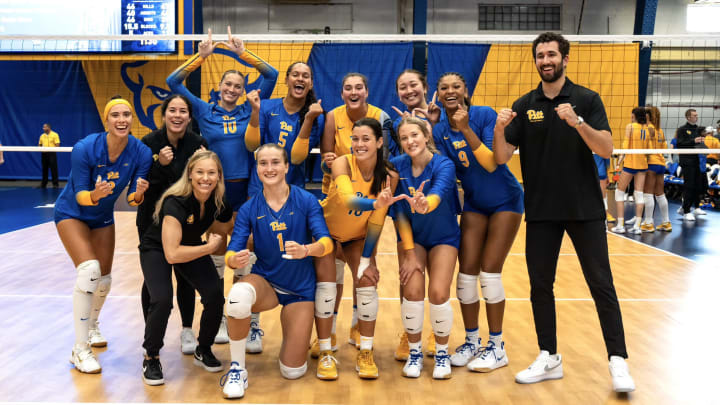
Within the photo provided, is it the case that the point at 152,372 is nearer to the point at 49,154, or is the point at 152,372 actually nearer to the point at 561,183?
the point at 561,183

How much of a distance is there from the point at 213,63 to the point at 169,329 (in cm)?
946

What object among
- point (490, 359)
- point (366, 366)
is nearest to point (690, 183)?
point (490, 359)

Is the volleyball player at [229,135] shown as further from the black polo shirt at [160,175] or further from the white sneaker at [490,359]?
the white sneaker at [490,359]

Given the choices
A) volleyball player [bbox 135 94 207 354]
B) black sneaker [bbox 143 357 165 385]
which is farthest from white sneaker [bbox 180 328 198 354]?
black sneaker [bbox 143 357 165 385]

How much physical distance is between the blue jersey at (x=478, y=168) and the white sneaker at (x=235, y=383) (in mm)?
1506

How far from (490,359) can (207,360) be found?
153cm

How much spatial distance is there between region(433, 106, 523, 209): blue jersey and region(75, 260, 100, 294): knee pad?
6.53 feet

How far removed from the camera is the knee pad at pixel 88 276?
127 inches

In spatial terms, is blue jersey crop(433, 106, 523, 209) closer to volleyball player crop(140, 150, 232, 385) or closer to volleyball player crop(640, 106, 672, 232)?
volleyball player crop(140, 150, 232, 385)

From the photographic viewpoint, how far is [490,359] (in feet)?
10.8

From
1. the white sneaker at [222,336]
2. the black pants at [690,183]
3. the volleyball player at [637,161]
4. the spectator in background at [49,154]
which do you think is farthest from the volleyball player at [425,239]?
the spectator in background at [49,154]

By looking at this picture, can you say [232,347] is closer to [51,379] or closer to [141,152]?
[51,379]

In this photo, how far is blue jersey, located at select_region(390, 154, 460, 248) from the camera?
10.5 feet

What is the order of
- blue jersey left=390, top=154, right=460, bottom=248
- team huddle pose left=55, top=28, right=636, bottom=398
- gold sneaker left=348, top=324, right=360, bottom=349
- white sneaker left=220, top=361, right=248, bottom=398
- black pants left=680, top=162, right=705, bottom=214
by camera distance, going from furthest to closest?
black pants left=680, top=162, right=705, bottom=214 → gold sneaker left=348, top=324, right=360, bottom=349 → blue jersey left=390, top=154, right=460, bottom=248 → team huddle pose left=55, top=28, right=636, bottom=398 → white sneaker left=220, top=361, right=248, bottom=398
